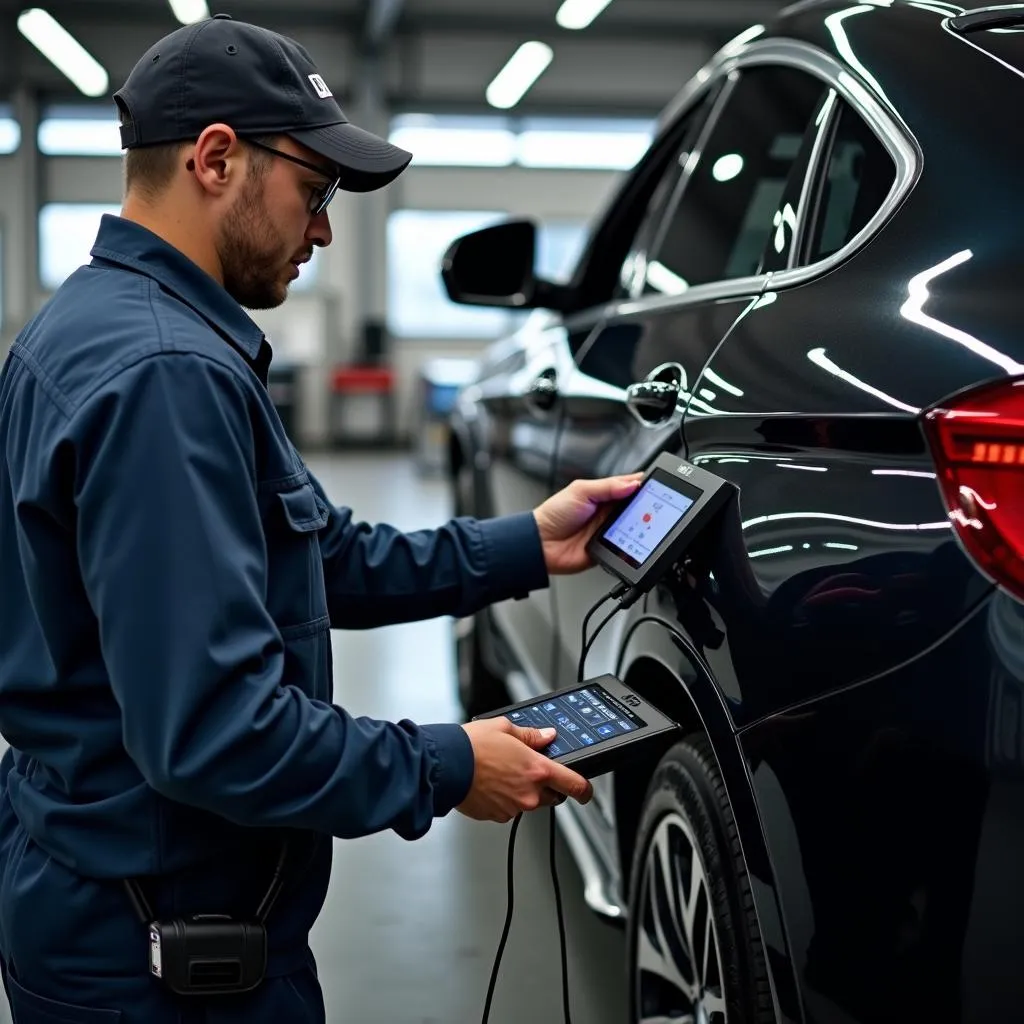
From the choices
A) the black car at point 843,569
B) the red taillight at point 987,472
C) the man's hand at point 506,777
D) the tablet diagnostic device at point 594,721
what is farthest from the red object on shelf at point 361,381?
the red taillight at point 987,472

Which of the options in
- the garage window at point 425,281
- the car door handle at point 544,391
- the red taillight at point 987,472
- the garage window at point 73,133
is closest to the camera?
the red taillight at point 987,472

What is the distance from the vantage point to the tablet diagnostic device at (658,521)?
1403 mm

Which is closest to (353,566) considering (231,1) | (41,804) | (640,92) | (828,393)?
(41,804)

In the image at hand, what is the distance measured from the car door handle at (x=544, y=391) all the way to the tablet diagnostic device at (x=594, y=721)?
0.92 metres

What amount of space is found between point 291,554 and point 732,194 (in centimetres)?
123

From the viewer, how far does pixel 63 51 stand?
12641 mm

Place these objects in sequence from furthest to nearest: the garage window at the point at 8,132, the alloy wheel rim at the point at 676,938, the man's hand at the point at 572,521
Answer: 1. the garage window at the point at 8,132
2. the man's hand at the point at 572,521
3. the alloy wheel rim at the point at 676,938

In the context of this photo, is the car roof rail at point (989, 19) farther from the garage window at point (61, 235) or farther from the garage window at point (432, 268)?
the garage window at point (61, 235)

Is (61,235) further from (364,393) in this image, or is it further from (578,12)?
(578,12)

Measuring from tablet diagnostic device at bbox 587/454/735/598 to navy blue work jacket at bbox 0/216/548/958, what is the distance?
35cm

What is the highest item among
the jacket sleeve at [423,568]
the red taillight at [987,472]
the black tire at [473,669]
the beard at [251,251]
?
the beard at [251,251]

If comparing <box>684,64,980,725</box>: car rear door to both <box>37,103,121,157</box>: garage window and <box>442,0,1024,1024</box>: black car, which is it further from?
<box>37,103,121,157</box>: garage window

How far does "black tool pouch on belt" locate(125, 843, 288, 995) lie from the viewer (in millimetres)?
1220

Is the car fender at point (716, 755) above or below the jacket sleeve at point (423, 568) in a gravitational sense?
below
